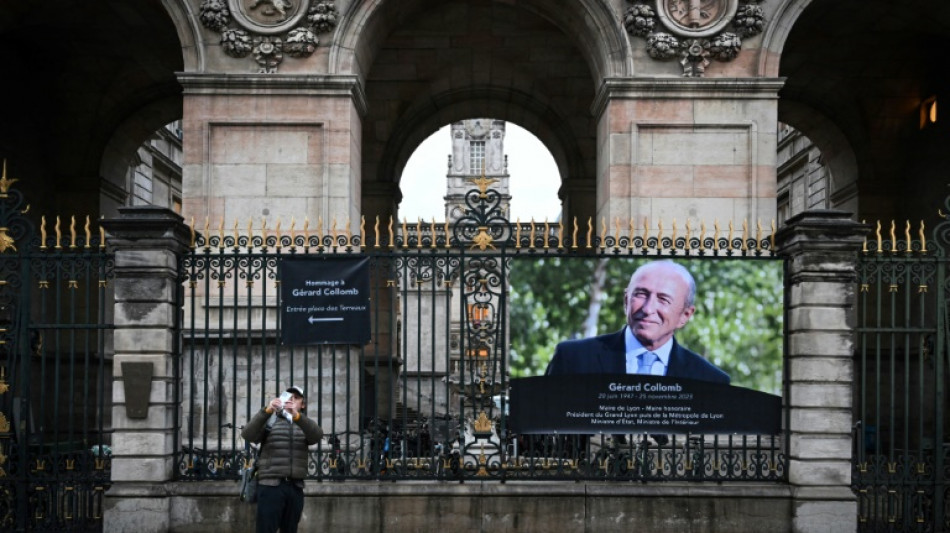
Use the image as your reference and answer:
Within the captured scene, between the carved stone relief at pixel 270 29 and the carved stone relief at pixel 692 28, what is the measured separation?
188 inches

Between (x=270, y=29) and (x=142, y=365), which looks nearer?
(x=142, y=365)

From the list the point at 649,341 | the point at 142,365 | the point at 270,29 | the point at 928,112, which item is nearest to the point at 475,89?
the point at 270,29

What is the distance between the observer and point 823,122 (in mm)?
27141

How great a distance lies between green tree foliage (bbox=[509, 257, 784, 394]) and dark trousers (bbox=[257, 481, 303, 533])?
2.97 m

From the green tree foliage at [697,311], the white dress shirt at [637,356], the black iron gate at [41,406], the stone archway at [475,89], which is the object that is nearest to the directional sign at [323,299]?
the green tree foliage at [697,311]

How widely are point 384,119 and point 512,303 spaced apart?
14013mm

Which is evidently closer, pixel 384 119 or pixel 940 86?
pixel 940 86

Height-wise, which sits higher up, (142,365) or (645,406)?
(142,365)

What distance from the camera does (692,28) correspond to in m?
17.7

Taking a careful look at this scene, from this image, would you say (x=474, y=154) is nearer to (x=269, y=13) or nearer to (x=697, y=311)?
(x=269, y=13)

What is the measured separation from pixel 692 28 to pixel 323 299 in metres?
8.14

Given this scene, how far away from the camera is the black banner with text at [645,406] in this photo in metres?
12.6

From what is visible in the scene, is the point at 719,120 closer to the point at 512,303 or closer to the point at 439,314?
the point at 512,303

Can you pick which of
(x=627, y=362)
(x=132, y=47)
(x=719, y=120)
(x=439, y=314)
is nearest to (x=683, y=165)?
(x=719, y=120)
